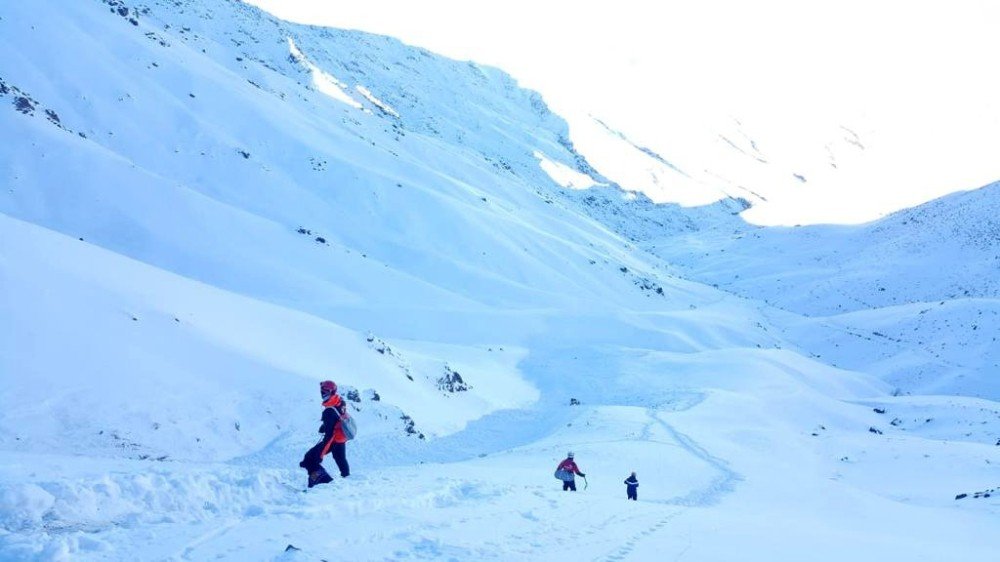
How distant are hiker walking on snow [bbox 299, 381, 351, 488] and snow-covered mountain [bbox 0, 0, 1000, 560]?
1.26ft

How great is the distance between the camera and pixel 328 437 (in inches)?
397

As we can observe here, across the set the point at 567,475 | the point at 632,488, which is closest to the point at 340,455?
the point at 567,475

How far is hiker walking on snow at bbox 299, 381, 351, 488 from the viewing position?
9.71 meters

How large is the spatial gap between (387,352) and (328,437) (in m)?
15.7

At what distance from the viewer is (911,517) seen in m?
14.8

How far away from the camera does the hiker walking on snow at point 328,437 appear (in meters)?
9.71

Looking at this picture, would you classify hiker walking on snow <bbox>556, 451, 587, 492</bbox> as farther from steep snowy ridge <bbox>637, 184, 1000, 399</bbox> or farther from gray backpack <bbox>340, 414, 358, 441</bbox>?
steep snowy ridge <bbox>637, 184, 1000, 399</bbox>

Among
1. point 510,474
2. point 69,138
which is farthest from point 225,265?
point 510,474

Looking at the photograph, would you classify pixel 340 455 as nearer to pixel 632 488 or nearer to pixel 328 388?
pixel 328 388

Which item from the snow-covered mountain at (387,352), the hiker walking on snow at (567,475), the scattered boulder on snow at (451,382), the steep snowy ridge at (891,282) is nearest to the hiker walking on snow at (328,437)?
the snow-covered mountain at (387,352)

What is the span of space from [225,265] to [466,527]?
29830 mm

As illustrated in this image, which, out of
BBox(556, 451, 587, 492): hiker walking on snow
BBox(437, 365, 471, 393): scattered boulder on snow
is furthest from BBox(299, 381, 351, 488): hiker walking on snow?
BBox(437, 365, 471, 393): scattered boulder on snow

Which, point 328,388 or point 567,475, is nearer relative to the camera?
point 328,388

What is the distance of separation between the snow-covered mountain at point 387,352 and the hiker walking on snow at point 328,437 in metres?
0.38
